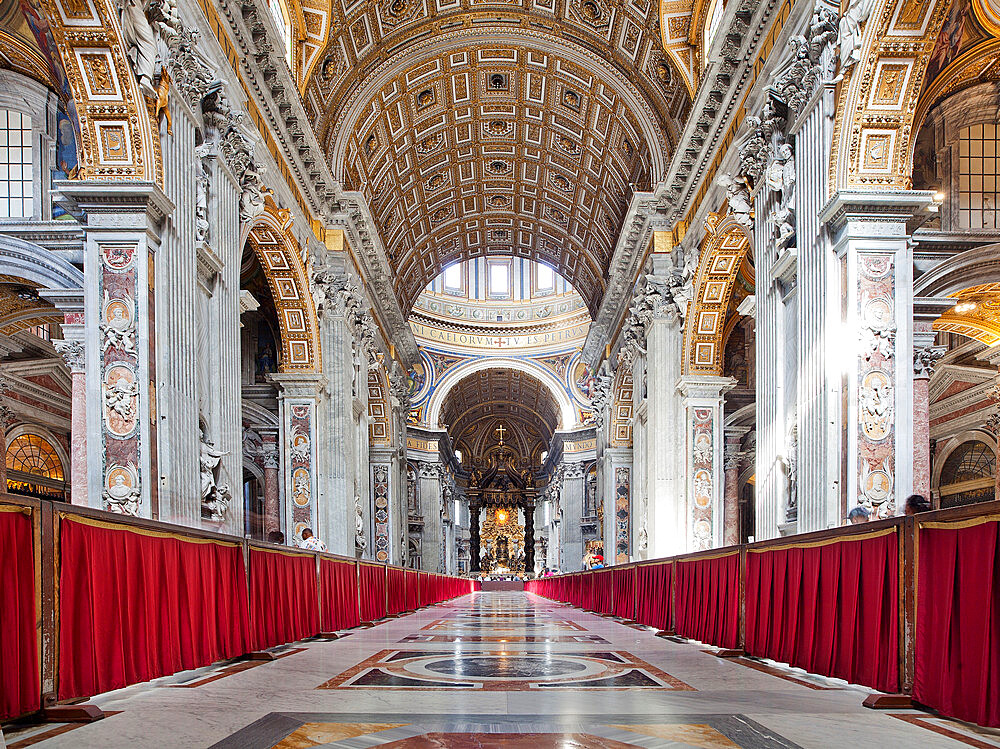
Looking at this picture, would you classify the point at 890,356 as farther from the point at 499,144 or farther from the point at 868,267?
the point at 499,144

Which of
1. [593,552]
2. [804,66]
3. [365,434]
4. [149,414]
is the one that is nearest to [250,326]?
[365,434]

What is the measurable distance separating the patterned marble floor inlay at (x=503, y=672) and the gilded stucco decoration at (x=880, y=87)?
5253 millimetres

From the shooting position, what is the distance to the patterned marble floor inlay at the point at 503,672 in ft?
18.5

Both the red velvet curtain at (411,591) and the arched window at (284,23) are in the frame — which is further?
the red velvet curtain at (411,591)

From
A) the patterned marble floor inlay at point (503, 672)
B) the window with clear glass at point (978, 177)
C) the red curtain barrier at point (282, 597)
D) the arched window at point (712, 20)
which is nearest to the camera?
the patterned marble floor inlay at point (503, 672)

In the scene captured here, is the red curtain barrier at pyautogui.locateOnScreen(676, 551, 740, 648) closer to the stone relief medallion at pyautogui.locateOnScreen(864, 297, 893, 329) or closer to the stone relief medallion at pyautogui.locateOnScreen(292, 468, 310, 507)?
the stone relief medallion at pyautogui.locateOnScreen(864, 297, 893, 329)

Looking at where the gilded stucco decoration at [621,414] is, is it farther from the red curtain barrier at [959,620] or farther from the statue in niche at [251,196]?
the red curtain barrier at [959,620]

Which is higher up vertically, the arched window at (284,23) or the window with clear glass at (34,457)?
the arched window at (284,23)

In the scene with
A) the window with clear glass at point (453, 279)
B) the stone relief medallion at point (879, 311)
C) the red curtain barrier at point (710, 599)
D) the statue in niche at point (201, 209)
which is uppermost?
the window with clear glass at point (453, 279)

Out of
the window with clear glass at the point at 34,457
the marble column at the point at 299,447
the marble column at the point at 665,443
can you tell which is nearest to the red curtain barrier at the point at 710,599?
the marble column at the point at 665,443

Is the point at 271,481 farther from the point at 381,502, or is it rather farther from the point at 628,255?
the point at 628,255

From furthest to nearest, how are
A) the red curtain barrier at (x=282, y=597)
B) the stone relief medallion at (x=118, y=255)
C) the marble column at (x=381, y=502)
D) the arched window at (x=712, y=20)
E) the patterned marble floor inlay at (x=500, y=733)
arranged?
the marble column at (x=381, y=502), the arched window at (x=712, y=20), the stone relief medallion at (x=118, y=255), the red curtain barrier at (x=282, y=597), the patterned marble floor inlay at (x=500, y=733)

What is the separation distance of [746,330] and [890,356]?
11.9m

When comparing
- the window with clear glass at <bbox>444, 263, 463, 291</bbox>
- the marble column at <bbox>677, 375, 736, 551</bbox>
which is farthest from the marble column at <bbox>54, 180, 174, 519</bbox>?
the window with clear glass at <bbox>444, 263, 463, 291</bbox>
